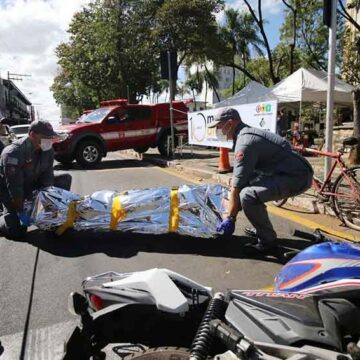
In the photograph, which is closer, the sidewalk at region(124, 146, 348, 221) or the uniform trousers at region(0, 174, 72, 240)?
the uniform trousers at region(0, 174, 72, 240)

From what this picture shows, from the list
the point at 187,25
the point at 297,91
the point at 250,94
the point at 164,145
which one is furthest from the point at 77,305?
the point at 187,25

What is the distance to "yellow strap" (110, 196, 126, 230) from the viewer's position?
493 centimetres

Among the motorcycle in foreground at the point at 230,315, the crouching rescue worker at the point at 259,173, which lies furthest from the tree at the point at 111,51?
the motorcycle in foreground at the point at 230,315

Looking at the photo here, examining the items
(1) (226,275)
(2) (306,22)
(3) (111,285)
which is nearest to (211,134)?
(1) (226,275)

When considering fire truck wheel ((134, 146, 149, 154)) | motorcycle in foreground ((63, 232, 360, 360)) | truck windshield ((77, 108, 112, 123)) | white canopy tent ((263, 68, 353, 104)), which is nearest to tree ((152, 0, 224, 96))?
white canopy tent ((263, 68, 353, 104))

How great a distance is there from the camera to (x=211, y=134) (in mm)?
11328

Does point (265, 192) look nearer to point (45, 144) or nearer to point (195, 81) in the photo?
point (45, 144)

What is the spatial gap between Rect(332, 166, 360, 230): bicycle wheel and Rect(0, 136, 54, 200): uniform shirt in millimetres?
3718

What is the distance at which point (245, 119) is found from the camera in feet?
30.6

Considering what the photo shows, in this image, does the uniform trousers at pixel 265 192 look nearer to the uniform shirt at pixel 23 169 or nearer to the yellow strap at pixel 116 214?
the yellow strap at pixel 116 214

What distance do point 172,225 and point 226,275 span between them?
936mm

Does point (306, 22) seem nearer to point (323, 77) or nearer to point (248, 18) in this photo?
point (248, 18)

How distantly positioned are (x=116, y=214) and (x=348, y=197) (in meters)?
2.87

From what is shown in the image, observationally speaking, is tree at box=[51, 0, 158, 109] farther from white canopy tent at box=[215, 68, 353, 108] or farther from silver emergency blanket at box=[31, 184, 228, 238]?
silver emergency blanket at box=[31, 184, 228, 238]
